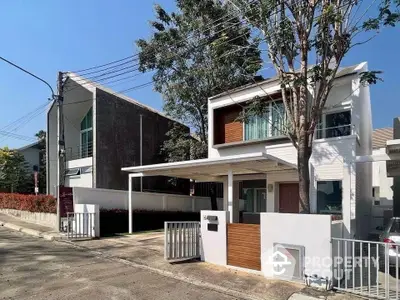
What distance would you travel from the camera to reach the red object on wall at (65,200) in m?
16.9

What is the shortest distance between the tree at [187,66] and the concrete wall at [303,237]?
12671mm

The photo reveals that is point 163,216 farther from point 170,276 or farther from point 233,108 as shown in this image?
point 170,276

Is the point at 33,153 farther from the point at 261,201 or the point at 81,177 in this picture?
the point at 261,201

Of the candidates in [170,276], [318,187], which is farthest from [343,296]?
[318,187]

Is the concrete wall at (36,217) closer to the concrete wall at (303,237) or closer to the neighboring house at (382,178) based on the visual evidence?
the concrete wall at (303,237)

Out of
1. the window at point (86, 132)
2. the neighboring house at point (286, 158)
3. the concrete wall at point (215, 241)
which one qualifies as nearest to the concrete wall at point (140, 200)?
the neighboring house at point (286, 158)

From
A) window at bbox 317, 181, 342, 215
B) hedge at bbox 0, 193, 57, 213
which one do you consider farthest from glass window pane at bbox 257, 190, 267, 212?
hedge at bbox 0, 193, 57, 213

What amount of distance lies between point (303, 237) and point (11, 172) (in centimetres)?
3050

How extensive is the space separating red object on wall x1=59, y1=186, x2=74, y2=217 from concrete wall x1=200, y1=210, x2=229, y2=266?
855cm

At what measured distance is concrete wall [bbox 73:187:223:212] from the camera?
1758cm

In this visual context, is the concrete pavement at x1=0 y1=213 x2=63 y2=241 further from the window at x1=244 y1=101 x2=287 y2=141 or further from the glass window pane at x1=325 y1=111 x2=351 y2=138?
the glass window pane at x1=325 y1=111 x2=351 y2=138

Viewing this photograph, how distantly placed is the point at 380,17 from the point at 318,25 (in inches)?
58.1

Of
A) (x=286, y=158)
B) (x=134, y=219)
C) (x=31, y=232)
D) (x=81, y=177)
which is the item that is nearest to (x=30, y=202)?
(x=81, y=177)

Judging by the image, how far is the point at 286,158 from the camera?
13406 millimetres
